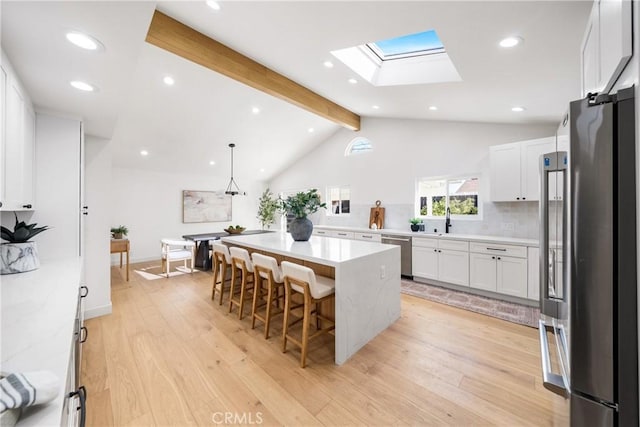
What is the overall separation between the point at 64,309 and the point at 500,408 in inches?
107

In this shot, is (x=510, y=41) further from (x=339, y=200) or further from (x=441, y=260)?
(x=339, y=200)

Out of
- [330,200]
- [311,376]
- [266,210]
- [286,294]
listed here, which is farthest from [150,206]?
[311,376]

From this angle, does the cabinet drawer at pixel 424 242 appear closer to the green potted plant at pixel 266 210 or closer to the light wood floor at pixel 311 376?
the light wood floor at pixel 311 376

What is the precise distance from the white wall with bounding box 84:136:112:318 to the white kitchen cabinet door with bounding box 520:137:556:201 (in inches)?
219

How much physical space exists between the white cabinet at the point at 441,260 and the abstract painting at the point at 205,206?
225 inches

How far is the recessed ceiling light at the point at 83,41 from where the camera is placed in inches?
52.4

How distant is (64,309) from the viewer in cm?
128

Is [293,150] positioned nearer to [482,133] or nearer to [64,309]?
[482,133]

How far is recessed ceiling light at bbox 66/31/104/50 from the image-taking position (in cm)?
133

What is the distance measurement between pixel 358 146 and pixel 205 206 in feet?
15.3

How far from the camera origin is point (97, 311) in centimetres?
318

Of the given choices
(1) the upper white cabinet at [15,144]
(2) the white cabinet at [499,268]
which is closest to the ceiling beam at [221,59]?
(1) the upper white cabinet at [15,144]

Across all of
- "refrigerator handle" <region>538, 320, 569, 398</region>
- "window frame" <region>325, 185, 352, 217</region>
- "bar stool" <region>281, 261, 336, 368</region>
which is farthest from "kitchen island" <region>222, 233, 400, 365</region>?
"window frame" <region>325, 185, 352, 217</region>

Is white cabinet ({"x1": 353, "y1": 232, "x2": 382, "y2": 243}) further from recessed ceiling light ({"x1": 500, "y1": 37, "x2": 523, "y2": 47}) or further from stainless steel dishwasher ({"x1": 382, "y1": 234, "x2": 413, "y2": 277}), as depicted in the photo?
recessed ceiling light ({"x1": 500, "y1": 37, "x2": 523, "y2": 47})
